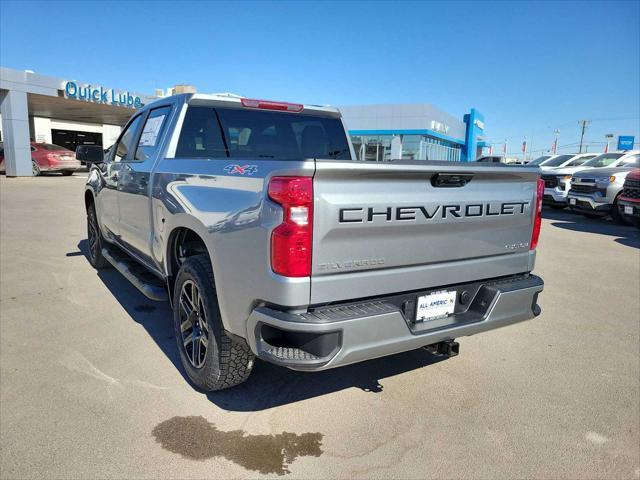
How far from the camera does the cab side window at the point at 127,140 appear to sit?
15.4 ft

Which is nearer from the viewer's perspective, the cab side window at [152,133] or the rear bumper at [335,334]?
the rear bumper at [335,334]

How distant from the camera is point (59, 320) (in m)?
4.39

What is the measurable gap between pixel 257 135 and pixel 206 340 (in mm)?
1985

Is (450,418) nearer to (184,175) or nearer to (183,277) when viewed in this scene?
(183,277)

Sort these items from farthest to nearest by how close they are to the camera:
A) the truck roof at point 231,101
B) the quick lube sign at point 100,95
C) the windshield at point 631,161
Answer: the quick lube sign at point 100,95
the windshield at point 631,161
the truck roof at point 231,101

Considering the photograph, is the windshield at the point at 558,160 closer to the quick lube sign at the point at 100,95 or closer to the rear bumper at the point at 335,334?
the rear bumper at the point at 335,334

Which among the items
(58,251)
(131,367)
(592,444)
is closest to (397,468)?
(592,444)

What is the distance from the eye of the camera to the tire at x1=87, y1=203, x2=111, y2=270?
5.87m

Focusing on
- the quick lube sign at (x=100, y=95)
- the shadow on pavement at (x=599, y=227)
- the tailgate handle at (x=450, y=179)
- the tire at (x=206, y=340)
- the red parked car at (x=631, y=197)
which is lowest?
the shadow on pavement at (x=599, y=227)

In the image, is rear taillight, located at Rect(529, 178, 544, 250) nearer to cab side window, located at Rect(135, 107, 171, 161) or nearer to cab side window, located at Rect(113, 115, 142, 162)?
cab side window, located at Rect(135, 107, 171, 161)

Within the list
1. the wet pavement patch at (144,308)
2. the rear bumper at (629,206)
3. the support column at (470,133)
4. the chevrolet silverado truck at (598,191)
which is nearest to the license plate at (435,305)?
the wet pavement patch at (144,308)

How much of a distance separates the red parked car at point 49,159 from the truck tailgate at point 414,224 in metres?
23.9

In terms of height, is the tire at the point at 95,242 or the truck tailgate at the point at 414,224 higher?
the truck tailgate at the point at 414,224

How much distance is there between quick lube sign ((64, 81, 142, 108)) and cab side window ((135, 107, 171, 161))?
22078 mm
